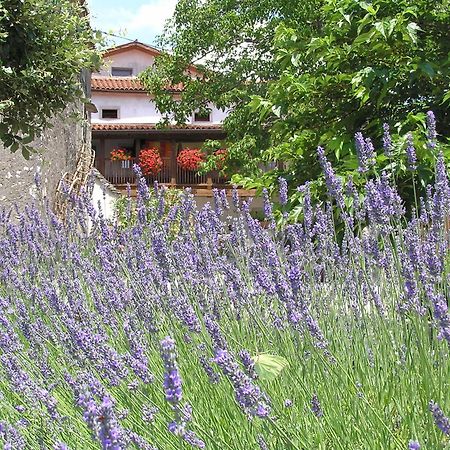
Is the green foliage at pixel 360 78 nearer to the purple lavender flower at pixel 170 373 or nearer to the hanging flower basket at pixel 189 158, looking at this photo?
the purple lavender flower at pixel 170 373

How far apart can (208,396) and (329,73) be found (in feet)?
9.31

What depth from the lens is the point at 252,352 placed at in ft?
7.77

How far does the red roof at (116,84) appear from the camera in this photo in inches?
1227

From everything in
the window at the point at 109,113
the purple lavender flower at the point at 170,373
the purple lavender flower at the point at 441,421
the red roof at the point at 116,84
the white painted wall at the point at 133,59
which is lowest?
the purple lavender flower at the point at 441,421

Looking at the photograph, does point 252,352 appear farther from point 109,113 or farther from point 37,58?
point 109,113

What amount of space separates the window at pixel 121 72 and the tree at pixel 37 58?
30.7 metres

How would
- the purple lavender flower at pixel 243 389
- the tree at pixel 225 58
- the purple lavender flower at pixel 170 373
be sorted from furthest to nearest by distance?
the tree at pixel 225 58, the purple lavender flower at pixel 243 389, the purple lavender flower at pixel 170 373

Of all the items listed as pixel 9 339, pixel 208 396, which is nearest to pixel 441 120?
pixel 208 396

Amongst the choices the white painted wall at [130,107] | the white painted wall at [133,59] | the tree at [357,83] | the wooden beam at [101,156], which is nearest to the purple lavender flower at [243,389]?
the tree at [357,83]

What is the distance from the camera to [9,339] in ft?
7.07

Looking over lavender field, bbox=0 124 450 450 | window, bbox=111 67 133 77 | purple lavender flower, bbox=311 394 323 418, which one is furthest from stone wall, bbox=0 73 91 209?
window, bbox=111 67 133 77

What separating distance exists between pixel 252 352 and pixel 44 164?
6290 millimetres

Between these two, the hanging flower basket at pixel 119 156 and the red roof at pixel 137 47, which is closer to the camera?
the hanging flower basket at pixel 119 156

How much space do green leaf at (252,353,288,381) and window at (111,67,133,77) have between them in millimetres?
34341
